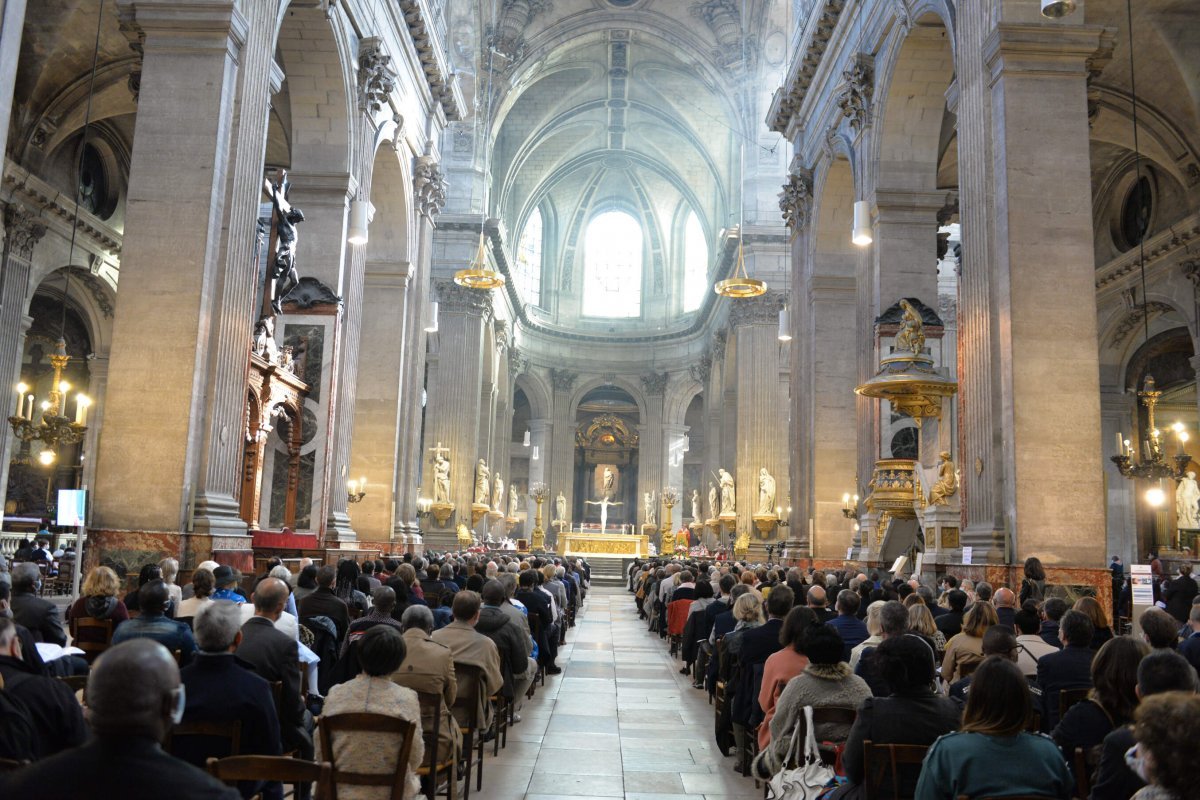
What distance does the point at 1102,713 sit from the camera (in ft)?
13.2

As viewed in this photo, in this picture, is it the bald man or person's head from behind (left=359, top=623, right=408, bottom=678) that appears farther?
person's head from behind (left=359, top=623, right=408, bottom=678)

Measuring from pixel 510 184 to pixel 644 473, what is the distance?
14564mm

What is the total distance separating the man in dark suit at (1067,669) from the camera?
201 inches

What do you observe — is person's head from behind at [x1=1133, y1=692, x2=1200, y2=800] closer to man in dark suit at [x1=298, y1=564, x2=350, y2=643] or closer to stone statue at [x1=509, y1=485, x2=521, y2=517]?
man in dark suit at [x1=298, y1=564, x2=350, y2=643]

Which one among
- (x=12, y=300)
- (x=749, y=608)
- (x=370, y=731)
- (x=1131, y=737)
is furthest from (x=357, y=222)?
(x=1131, y=737)

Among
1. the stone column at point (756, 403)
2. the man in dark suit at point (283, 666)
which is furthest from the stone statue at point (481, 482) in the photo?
the man in dark suit at point (283, 666)

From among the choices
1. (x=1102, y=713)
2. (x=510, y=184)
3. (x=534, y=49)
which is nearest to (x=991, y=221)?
(x=1102, y=713)

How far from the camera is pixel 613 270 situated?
1957 inches

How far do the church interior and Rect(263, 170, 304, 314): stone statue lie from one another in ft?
0.29

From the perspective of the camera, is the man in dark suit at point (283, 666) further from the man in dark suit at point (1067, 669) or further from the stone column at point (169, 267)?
the stone column at point (169, 267)

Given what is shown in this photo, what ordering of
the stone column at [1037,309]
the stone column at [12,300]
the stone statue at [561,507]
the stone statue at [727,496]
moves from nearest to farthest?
the stone column at [1037,309]
the stone column at [12,300]
the stone statue at [727,496]
the stone statue at [561,507]

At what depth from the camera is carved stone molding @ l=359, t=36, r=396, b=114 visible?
16.7 m

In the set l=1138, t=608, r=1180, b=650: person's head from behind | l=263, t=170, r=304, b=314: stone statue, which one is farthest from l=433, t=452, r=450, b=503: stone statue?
l=1138, t=608, r=1180, b=650: person's head from behind

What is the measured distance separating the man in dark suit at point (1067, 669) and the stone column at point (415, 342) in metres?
15.5
